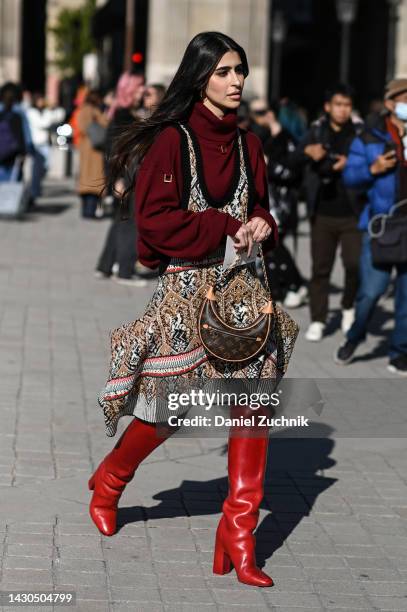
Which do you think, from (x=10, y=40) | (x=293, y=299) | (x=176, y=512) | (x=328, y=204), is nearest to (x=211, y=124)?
(x=176, y=512)

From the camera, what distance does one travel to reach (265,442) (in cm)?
519

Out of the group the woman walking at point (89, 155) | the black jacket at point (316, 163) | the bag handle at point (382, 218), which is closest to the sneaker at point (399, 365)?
the bag handle at point (382, 218)

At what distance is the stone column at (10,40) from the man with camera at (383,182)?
2277cm

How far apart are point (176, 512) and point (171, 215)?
5.12 feet

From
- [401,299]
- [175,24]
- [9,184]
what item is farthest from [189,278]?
[175,24]

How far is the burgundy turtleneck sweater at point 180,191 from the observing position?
5.04 metres

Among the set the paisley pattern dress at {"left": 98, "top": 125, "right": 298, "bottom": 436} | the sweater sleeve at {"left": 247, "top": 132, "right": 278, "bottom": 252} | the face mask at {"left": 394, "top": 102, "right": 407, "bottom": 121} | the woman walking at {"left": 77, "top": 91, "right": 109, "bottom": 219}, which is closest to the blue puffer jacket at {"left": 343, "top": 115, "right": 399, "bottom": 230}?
the face mask at {"left": 394, "top": 102, "right": 407, "bottom": 121}

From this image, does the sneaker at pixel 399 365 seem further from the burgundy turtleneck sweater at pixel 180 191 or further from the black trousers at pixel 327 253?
the burgundy turtleneck sweater at pixel 180 191

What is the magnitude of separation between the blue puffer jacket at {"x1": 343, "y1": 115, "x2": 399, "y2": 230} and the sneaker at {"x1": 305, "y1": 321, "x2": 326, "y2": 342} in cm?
151

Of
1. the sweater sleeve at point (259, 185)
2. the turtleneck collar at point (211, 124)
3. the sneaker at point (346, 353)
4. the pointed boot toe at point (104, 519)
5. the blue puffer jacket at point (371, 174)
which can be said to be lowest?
the sneaker at point (346, 353)

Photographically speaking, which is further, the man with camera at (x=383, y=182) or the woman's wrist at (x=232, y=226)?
the man with camera at (x=383, y=182)

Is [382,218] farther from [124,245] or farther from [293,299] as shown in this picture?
[124,245]

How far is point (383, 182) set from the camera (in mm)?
9398

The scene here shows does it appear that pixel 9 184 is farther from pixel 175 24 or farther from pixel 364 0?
pixel 364 0
